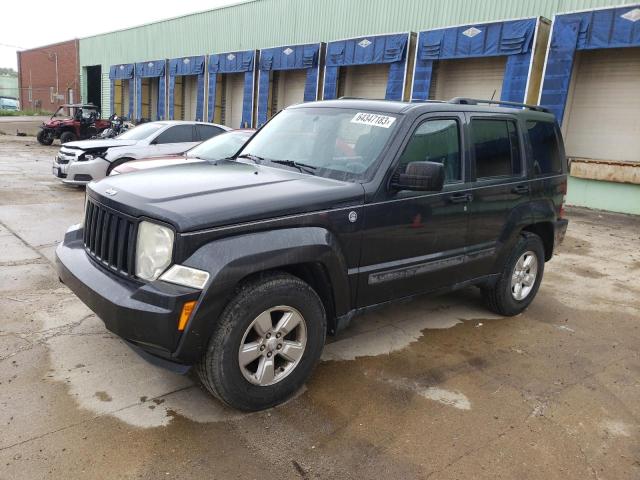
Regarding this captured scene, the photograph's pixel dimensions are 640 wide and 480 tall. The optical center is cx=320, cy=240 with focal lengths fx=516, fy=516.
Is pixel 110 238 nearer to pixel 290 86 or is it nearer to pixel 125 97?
pixel 290 86

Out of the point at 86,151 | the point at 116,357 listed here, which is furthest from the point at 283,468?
the point at 86,151

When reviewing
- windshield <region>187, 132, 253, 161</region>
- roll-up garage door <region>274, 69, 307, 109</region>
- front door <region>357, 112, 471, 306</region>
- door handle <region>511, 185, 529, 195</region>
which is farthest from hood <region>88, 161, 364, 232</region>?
roll-up garage door <region>274, 69, 307, 109</region>

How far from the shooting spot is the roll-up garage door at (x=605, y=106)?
39.8 feet

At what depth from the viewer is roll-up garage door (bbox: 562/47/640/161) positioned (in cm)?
1214

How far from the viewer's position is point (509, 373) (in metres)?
3.90

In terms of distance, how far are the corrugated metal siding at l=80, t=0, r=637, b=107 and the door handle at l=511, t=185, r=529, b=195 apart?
9.55 metres

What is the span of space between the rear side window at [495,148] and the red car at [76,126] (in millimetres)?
20770

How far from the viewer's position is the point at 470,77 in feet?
50.2

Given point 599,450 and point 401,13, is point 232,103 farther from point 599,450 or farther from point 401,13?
point 599,450

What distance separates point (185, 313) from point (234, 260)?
1.23 ft

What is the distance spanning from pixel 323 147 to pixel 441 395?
6.47 feet

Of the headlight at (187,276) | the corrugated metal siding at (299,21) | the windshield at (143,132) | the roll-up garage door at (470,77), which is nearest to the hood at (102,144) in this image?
the windshield at (143,132)

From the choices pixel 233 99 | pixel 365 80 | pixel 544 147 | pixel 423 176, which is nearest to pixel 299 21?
pixel 365 80

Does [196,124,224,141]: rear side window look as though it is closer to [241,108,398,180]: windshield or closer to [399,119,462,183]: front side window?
[241,108,398,180]: windshield
